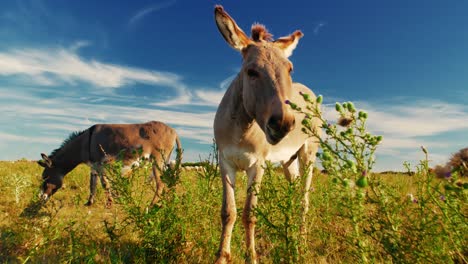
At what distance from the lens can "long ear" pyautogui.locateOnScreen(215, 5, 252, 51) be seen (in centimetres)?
338

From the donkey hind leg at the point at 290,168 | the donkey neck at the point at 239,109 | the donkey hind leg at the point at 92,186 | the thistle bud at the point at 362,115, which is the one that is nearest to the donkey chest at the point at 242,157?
the donkey neck at the point at 239,109

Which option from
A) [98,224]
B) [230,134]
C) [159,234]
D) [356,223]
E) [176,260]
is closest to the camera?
[356,223]

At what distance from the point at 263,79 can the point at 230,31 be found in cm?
92

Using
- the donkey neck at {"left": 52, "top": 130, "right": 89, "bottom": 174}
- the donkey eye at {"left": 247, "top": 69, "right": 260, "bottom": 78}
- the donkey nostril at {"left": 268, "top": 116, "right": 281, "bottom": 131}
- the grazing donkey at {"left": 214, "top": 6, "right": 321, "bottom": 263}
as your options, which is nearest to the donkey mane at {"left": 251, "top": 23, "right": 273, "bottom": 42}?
the grazing donkey at {"left": 214, "top": 6, "right": 321, "bottom": 263}

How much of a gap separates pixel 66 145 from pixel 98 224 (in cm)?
721

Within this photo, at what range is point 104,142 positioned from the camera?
11.0 m

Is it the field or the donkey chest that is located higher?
the donkey chest

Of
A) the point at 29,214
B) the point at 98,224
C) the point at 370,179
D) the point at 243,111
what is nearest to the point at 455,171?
the point at 370,179

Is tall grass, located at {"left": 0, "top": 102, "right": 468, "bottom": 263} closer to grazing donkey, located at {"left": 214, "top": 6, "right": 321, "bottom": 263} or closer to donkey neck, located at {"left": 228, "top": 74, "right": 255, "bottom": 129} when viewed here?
grazing donkey, located at {"left": 214, "top": 6, "right": 321, "bottom": 263}

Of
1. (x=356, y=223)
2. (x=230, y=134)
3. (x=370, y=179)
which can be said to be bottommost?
(x=356, y=223)

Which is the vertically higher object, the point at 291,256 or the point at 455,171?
the point at 455,171

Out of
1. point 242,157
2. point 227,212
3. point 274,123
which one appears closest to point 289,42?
point 242,157

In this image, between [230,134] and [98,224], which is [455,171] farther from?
[98,224]

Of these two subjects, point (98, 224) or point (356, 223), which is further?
point (98, 224)
